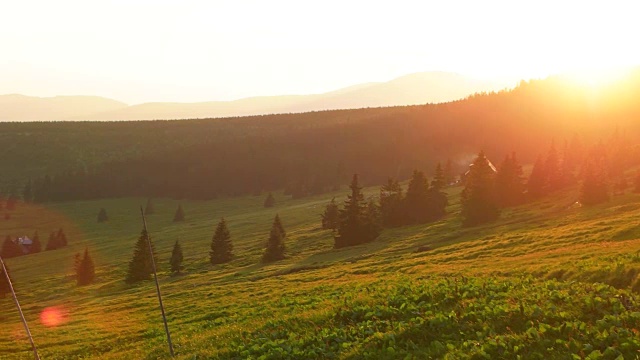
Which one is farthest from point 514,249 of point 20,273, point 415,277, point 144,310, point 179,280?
point 20,273

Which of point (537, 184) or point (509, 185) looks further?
point (537, 184)

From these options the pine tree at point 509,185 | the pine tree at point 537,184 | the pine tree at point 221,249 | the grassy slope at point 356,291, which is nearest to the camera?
the grassy slope at point 356,291

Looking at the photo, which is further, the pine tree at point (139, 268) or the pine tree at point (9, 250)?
the pine tree at point (9, 250)

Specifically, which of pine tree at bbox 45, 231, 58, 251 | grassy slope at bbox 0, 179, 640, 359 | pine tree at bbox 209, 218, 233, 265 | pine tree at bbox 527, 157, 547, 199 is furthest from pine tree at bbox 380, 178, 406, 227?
pine tree at bbox 45, 231, 58, 251

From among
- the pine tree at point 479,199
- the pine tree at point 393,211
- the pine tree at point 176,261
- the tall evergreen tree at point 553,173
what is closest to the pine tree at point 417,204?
the pine tree at point 393,211

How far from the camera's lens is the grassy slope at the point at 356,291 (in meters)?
19.7

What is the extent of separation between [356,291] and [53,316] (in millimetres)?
36367

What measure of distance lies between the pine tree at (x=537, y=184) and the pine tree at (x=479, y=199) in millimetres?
13629

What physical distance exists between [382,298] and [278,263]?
138ft

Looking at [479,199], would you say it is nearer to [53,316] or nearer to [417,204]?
[417,204]

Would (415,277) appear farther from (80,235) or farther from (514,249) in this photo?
(80,235)

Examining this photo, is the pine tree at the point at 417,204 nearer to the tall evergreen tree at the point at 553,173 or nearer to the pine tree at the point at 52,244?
the tall evergreen tree at the point at 553,173

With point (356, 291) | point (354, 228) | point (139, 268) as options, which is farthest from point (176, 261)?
point (356, 291)

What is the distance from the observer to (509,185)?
86.5m
